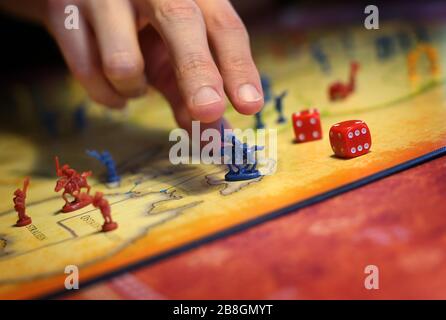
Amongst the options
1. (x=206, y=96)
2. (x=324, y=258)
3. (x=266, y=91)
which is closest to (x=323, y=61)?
(x=266, y=91)

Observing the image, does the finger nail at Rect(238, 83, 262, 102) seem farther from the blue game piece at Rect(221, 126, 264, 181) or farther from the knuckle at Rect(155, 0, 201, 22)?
the knuckle at Rect(155, 0, 201, 22)

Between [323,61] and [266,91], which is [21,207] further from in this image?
[323,61]

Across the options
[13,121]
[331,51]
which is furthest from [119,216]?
[331,51]

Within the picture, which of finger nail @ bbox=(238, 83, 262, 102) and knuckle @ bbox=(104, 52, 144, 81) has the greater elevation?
knuckle @ bbox=(104, 52, 144, 81)

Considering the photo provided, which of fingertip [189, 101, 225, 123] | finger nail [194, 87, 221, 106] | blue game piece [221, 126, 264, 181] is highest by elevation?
finger nail [194, 87, 221, 106]

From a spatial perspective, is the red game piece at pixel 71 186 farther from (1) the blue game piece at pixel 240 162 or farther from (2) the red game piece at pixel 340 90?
(2) the red game piece at pixel 340 90

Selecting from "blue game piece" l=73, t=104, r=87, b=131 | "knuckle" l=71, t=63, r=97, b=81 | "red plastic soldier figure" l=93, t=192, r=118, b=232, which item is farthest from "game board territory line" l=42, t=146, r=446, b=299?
"blue game piece" l=73, t=104, r=87, b=131
